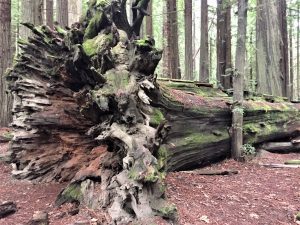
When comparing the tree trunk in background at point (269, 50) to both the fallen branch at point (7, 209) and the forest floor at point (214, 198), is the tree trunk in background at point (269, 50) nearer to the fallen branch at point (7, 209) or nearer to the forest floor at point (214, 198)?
the forest floor at point (214, 198)

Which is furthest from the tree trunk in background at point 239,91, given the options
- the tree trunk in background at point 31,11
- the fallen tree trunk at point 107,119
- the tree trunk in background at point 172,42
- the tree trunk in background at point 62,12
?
the tree trunk in background at point 172,42

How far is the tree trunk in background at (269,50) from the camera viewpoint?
12.4 meters

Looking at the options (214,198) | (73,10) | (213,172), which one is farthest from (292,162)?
(73,10)

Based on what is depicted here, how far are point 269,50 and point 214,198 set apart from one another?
9055 mm

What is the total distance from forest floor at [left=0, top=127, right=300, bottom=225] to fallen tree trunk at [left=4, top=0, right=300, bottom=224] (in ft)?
1.03

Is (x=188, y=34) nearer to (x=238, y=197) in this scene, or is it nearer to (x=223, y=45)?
(x=223, y=45)

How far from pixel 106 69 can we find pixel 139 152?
1732 millimetres

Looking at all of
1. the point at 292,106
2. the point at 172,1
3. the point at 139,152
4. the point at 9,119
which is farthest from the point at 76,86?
the point at 172,1

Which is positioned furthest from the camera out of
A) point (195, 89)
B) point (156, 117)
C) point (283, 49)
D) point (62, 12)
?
point (283, 49)

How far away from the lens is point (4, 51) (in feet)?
35.1

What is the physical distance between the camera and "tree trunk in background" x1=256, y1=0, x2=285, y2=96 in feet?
40.6

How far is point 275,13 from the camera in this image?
498 inches

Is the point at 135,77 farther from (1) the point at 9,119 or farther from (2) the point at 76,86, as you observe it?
(1) the point at 9,119

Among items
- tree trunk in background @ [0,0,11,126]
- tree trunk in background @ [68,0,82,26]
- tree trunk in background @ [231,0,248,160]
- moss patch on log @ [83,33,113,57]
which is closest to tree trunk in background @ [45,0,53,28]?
tree trunk in background @ [68,0,82,26]
